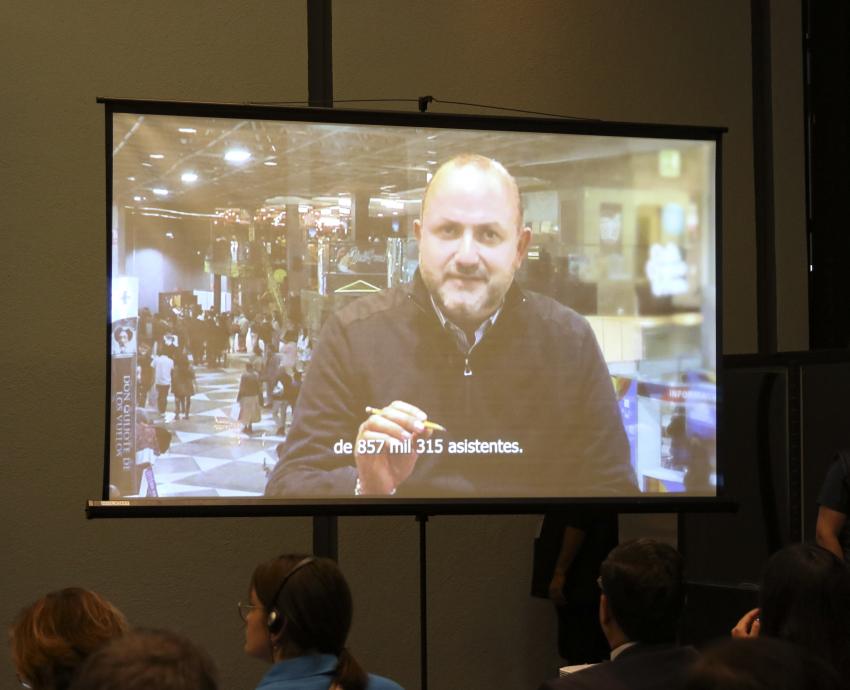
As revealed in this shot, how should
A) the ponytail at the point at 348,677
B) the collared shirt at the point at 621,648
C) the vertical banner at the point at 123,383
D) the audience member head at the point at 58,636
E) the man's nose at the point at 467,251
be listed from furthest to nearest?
the man's nose at the point at 467,251, the vertical banner at the point at 123,383, the collared shirt at the point at 621,648, the ponytail at the point at 348,677, the audience member head at the point at 58,636

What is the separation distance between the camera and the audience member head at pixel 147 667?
3.10ft

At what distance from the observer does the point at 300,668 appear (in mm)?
1854

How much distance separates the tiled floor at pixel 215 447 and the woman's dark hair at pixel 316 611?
59.4 inches

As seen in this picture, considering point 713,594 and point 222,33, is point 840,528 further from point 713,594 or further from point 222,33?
point 222,33

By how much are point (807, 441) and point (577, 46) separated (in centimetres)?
211

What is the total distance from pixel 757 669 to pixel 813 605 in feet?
3.12

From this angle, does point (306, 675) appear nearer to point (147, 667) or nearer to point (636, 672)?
point (636, 672)

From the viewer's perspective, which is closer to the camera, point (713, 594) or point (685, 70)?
point (713, 594)

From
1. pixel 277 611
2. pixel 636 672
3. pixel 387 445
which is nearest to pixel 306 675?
pixel 277 611

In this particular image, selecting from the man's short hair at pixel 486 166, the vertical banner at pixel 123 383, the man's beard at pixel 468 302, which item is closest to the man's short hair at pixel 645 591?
the man's beard at pixel 468 302

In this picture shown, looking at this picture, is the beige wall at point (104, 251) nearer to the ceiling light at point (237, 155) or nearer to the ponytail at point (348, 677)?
the ceiling light at point (237, 155)

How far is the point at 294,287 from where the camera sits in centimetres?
346

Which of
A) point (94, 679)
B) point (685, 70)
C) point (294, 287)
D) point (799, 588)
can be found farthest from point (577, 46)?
point (94, 679)

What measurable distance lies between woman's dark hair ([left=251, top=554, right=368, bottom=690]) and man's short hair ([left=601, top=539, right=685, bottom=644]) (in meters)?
0.51
